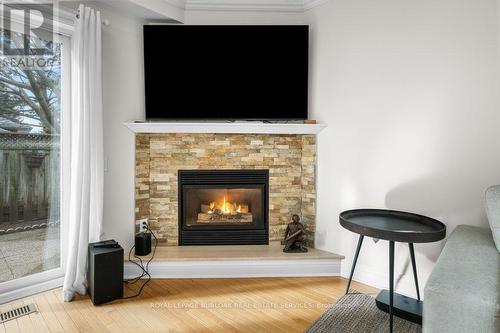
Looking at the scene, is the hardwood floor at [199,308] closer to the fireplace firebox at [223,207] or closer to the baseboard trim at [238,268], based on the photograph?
the baseboard trim at [238,268]

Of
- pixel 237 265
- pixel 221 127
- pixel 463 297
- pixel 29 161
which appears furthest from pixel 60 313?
pixel 463 297

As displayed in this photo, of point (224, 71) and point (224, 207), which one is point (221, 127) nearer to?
point (224, 71)

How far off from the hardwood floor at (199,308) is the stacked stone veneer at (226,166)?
57cm

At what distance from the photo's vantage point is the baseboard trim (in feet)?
8.87

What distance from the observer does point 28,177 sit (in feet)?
8.09

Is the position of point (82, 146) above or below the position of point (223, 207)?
above

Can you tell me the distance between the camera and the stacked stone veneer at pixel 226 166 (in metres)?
2.96

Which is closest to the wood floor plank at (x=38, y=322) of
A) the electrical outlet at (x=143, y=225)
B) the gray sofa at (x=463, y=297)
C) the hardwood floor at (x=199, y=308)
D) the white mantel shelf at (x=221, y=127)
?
the hardwood floor at (x=199, y=308)

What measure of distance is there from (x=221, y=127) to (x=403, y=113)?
1.47m

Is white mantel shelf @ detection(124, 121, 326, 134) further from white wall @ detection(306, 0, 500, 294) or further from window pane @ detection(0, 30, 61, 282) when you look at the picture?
window pane @ detection(0, 30, 61, 282)

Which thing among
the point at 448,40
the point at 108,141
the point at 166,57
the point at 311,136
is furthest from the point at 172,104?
the point at 448,40

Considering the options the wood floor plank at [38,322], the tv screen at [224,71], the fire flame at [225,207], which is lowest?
the wood floor plank at [38,322]

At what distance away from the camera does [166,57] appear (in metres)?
2.85

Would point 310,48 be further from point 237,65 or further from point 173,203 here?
point 173,203
